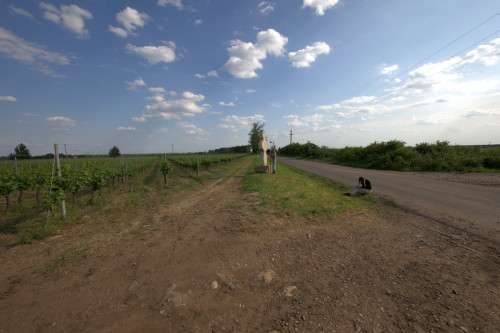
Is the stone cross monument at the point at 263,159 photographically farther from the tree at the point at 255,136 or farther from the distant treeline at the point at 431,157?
the tree at the point at 255,136

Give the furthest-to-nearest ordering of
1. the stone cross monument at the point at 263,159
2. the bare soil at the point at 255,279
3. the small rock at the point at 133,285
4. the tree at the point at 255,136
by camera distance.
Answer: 1. the tree at the point at 255,136
2. the stone cross monument at the point at 263,159
3. the small rock at the point at 133,285
4. the bare soil at the point at 255,279

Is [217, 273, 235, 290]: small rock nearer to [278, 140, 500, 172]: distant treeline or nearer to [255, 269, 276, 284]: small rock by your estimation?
[255, 269, 276, 284]: small rock

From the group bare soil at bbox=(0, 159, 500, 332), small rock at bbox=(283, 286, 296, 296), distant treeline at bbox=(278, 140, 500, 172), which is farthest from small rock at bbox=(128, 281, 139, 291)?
distant treeline at bbox=(278, 140, 500, 172)

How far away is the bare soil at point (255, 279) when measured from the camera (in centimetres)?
215

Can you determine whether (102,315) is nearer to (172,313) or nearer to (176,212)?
(172,313)

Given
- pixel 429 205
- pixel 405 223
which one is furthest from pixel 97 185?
pixel 429 205

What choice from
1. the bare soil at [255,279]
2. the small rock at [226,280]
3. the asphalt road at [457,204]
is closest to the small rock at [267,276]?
Answer: the bare soil at [255,279]

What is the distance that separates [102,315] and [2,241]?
15.1 feet

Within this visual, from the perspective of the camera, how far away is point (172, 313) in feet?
7.49

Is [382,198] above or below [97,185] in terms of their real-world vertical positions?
below

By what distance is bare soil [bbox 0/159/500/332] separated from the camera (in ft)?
7.06

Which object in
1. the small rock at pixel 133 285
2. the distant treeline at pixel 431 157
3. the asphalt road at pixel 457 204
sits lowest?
the asphalt road at pixel 457 204

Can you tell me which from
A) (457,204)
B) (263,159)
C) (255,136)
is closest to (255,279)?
(457,204)

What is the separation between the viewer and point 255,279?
2875 mm
